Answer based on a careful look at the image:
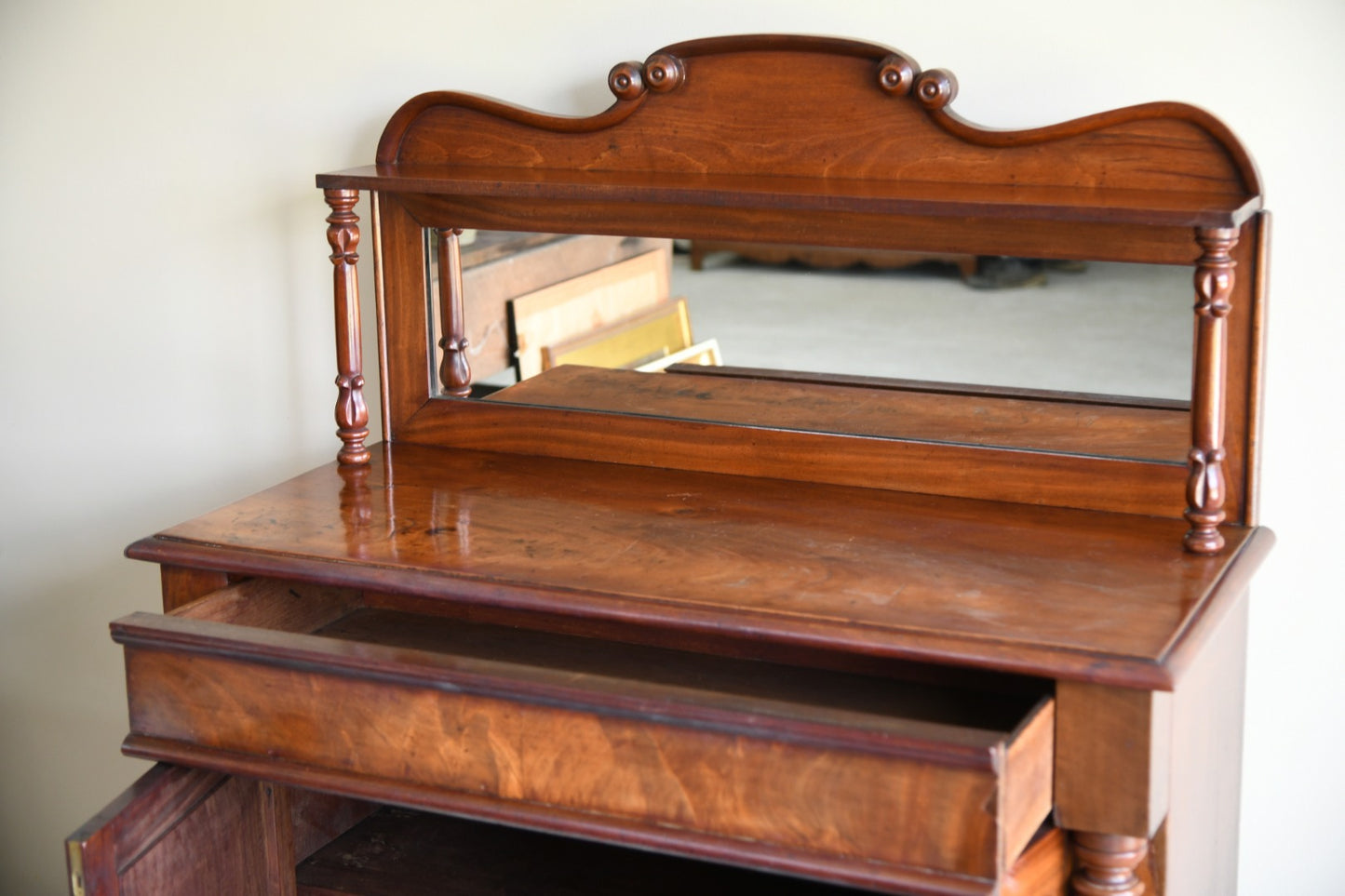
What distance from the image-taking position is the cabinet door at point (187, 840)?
4.82 ft

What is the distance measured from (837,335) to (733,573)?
460mm

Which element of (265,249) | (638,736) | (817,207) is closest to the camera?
(638,736)

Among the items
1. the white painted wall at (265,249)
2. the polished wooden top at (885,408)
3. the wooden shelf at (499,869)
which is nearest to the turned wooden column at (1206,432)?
the polished wooden top at (885,408)

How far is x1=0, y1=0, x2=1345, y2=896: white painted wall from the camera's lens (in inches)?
65.2

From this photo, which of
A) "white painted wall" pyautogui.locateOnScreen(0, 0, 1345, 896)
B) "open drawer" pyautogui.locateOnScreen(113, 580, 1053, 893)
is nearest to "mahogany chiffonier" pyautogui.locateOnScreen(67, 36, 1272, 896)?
"open drawer" pyautogui.locateOnScreen(113, 580, 1053, 893)

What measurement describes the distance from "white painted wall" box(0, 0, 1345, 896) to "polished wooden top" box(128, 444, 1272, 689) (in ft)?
1.12

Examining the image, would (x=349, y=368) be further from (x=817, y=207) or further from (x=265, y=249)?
(x=817, y=207)

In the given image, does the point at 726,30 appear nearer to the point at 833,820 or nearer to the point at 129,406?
the point at 833,820

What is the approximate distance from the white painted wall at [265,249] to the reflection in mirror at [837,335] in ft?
0.59

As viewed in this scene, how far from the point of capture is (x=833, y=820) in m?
1.25

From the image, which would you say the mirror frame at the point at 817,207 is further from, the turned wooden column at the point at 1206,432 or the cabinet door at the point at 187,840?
the cabinet door at the point at 187,840

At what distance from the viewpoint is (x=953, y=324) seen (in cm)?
174

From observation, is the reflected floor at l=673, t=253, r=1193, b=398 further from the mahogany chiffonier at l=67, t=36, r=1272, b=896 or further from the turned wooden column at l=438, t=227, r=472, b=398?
the turned wooden column at l=438, t=227, r=472, b=398

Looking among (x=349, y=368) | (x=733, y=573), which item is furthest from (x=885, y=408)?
(x=349, y=368)
